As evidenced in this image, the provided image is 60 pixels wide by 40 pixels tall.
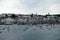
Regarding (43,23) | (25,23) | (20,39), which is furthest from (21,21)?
(20,39)

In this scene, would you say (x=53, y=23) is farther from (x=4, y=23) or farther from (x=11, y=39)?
(x=11, y=39)

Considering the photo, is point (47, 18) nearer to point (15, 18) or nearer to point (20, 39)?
point (15, 18)

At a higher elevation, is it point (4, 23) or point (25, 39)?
point (25, 39)

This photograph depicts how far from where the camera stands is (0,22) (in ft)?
453

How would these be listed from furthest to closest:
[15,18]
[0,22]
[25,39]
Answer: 1. [15,18]
2. [0,22]
3. [25,39]

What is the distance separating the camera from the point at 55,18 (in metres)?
145

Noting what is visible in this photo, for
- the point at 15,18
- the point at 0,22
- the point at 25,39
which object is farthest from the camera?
the point at 15,18

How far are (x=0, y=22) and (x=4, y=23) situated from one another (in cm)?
518

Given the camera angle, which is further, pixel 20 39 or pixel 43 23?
pixel 43 23

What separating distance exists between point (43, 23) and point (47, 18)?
4.28 meters

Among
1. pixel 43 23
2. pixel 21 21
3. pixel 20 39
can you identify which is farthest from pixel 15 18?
pixel 20 39

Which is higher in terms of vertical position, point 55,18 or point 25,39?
point 25,39

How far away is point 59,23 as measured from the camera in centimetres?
14200

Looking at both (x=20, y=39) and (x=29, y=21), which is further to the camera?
(x=29, y=21)
